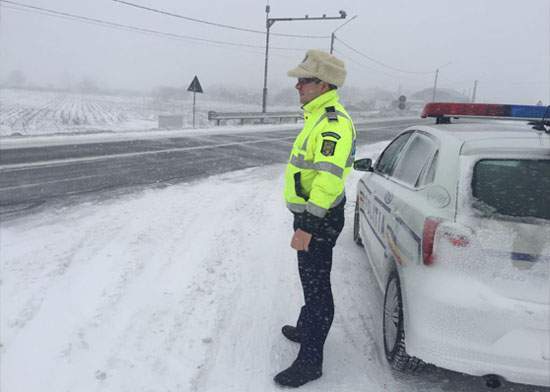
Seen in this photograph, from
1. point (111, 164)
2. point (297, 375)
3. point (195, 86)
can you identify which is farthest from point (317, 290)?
point (195, 86)

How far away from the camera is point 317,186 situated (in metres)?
2.48

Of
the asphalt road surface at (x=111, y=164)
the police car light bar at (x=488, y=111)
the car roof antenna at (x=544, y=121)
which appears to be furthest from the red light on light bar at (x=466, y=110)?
the asphalt road surface at (x=111, y=164)

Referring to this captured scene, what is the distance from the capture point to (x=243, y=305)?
3.83m

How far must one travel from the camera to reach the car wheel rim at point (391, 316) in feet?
9.54

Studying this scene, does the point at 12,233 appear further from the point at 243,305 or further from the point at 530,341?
the point at 530,341

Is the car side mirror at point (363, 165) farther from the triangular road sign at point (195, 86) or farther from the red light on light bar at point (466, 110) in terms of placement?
the triangular road sign at point (195, 86)

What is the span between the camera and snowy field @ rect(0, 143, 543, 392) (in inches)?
113

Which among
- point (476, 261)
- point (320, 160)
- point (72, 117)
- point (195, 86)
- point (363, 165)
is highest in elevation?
point (195, 86)

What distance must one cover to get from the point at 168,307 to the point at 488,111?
309 cm

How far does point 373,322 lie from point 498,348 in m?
1.45

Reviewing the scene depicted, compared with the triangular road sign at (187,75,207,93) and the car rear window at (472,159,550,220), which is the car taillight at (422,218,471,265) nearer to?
the car rear window at (472,159,550,220)

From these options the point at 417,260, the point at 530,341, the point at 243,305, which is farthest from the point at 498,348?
the point at 243,305

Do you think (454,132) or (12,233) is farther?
(12,233)

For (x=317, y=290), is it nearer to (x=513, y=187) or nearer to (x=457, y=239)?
(x=457, y=239)
